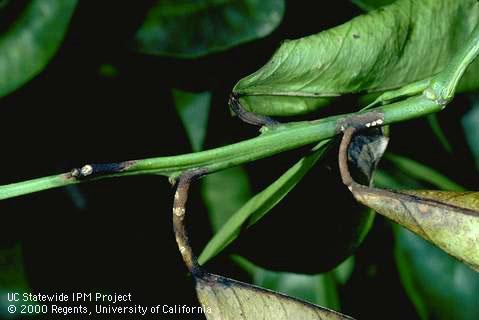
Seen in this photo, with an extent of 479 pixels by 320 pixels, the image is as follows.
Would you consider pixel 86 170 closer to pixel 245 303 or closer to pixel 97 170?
pixel 97 170

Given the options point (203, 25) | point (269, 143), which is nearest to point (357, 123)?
point (269, 143)

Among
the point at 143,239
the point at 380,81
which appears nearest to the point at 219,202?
the point at 143,239

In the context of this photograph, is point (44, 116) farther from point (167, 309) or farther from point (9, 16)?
point (167, 309)

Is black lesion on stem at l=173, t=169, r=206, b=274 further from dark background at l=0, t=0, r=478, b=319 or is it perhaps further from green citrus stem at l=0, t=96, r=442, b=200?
dark background at l=0, t=0, r=478, b=319

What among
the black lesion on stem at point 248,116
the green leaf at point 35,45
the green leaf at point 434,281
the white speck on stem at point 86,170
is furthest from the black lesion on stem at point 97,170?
the green leaf at point 434,281

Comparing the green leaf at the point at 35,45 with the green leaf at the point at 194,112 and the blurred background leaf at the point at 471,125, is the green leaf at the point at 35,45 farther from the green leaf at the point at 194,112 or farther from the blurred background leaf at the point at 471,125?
the blurred background leaf at the point at 471,125
